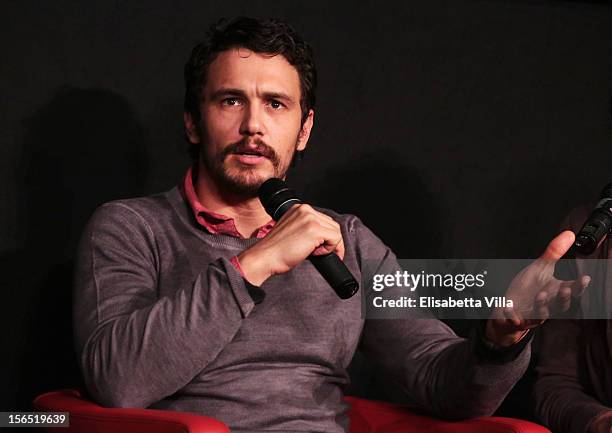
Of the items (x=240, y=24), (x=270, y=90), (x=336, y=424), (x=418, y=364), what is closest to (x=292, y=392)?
(x=336, y=424)

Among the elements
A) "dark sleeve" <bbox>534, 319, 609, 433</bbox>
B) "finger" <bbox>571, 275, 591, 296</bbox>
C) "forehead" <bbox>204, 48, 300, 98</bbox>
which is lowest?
"dark sleeve" <bbox>534, 319, 609, 433</bbox>

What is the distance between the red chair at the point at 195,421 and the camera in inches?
65.6

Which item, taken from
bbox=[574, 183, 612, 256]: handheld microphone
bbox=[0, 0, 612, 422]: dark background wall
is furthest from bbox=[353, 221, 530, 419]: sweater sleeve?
bbox=[0, 0, 612, 422]: dark background wall

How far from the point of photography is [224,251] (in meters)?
2.11

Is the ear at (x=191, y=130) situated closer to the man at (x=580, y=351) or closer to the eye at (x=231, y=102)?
the eye at (x=231, y=102)

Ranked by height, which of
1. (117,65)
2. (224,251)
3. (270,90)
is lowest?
(224,251)

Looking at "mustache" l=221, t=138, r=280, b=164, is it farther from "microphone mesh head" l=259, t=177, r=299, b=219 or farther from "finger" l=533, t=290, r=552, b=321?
"finger" l=533, t=290, r=552, b=321

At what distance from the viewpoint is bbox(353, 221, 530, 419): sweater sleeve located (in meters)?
1.94

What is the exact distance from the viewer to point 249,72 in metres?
2.16

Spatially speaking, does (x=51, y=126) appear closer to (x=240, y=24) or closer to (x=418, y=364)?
(x=240, y=24)

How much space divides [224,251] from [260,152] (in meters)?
0.25

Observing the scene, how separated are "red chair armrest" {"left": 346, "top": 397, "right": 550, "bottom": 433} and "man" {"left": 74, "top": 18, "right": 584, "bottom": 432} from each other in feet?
0.12

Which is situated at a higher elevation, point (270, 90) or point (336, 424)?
point (270, 90)

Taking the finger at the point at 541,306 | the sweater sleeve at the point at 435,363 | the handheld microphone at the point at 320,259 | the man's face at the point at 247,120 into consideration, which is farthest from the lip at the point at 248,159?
the finger at the point at 541,306
